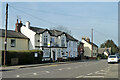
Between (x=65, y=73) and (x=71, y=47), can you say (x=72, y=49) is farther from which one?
(x=65, y=73)

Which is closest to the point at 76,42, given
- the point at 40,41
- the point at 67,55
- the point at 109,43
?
the point at 67,55

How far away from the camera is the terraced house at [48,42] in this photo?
137ft

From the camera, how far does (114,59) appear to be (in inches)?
1390

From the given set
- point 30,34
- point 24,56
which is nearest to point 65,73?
point 24,56

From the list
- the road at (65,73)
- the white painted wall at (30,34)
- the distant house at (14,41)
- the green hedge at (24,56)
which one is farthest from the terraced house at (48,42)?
the road at (65,73)

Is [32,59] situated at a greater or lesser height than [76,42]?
lesser

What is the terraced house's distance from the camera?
137ft

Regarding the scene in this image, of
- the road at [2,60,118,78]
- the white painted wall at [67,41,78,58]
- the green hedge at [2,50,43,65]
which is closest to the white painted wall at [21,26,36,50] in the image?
the green hedge at [2,50,43,65]

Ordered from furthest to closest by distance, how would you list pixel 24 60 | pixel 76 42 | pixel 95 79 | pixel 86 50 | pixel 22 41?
pixel 86 50 < pixel 76 42 < pixel 22 41 < pixel 24 60 < pixel 95 79

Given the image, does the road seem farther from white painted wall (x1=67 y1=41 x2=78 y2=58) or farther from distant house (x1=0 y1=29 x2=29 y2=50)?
white painted wall (x1=67 y1=41 x2=78 y2=58)

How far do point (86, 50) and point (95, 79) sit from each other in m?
76.1

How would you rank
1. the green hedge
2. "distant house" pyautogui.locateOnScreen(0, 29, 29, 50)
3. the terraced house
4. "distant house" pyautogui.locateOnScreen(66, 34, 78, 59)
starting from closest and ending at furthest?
the green hedge
"distant house" pyautogui.locateOnScreen(0, 29, 29, 50)
the terraced house
"distant house" pyautogui.locateOnScreen(66, 34, 78, 59)

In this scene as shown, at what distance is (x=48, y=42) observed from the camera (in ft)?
145

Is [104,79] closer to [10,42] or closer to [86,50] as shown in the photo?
[10,42]
